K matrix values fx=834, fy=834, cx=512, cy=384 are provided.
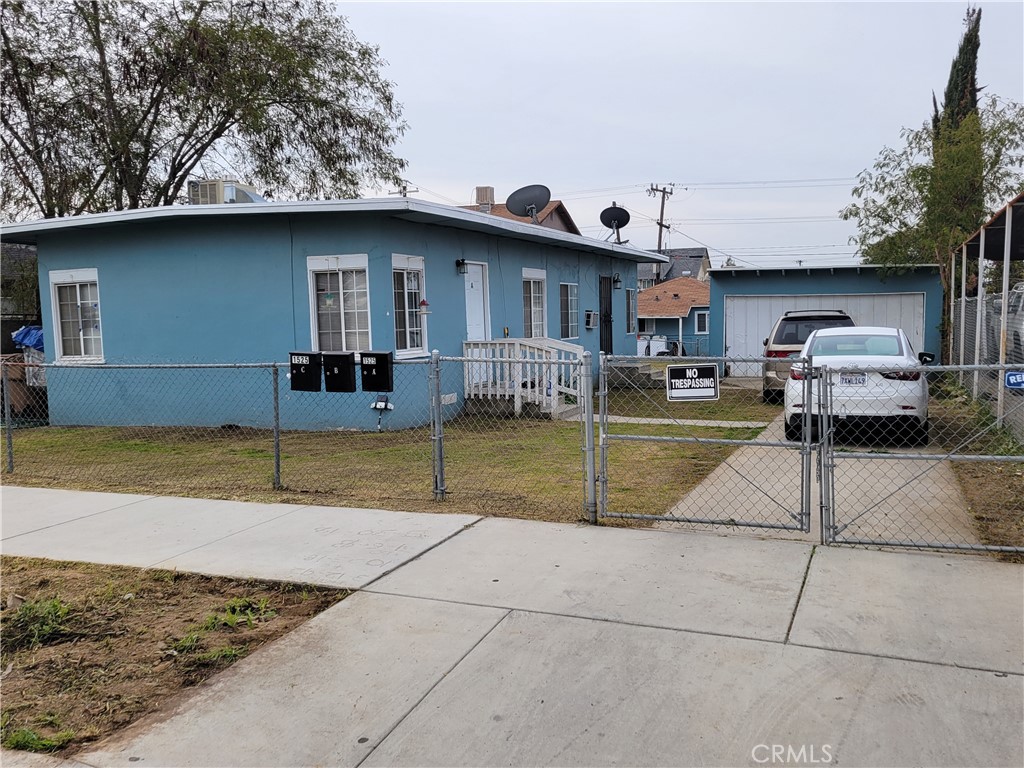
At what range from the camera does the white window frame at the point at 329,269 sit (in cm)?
1229

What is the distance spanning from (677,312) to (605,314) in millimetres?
20349

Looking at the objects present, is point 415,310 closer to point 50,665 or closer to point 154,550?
point 154,550

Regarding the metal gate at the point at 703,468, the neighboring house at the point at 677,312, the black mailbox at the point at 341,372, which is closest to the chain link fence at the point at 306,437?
the metal gate at the point at 703,468

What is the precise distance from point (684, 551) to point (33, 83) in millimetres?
18182

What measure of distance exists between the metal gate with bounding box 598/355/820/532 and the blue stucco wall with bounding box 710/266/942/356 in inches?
374

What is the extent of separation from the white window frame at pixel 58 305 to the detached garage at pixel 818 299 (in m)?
15.5

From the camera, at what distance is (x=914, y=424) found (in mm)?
9680

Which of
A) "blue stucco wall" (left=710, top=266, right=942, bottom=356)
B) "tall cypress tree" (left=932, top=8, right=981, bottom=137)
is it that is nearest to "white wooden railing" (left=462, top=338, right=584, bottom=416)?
"blue stucco wall" (left=710, top=266, right=942, bottom=356)

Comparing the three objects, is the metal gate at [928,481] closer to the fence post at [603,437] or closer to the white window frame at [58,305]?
the fence post at [603,437]

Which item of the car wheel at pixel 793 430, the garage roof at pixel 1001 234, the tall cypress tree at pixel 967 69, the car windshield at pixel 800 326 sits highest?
the tall cypress tree at pixel 967 69

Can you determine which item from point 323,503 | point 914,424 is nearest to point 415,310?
point 323,503

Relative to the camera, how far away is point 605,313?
21.6 meters

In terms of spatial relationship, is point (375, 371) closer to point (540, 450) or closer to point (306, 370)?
point (306, 370)

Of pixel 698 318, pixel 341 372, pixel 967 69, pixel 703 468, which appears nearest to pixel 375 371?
pixel 341 372
